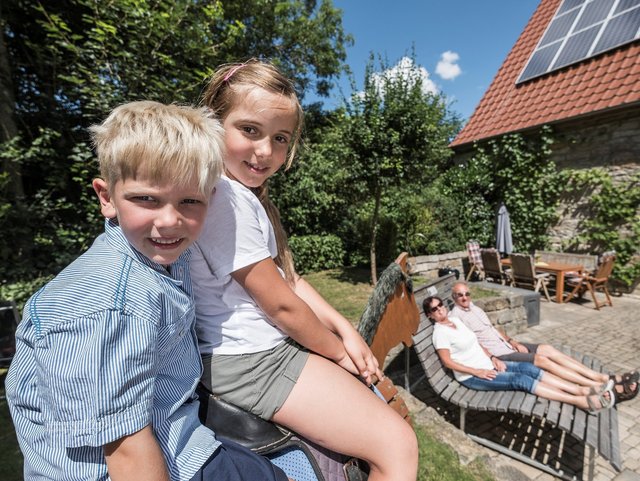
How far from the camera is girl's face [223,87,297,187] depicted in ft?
4.00

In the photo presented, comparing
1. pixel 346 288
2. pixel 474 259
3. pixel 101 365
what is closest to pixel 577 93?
pixel 474 259

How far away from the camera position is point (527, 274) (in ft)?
26.1

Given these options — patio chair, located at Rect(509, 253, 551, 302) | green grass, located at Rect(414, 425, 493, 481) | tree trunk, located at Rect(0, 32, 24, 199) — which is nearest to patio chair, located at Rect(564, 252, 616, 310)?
patio chair, located at Rect(509, 253, 551, 302)

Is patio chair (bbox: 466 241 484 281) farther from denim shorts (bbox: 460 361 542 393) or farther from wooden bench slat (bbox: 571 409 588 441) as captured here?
wooden bench slat (bbox: 571 409 588 441)

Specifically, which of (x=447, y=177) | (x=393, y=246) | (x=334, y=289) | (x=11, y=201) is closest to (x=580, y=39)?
(x=447, y=177)

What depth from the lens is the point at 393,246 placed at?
11.2m

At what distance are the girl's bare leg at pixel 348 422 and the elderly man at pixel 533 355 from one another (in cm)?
293

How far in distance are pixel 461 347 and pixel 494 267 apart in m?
6.33

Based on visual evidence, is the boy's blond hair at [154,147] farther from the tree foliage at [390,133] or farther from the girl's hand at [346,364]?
the tree foliage at [390,133]

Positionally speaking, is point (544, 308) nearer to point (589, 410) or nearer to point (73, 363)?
point (589, 410)

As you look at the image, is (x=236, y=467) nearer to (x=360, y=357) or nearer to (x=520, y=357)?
(x=360, y=357)

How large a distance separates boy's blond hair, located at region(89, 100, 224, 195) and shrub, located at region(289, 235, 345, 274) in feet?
31.9

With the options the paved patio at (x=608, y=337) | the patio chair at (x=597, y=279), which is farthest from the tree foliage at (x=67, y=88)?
the patio chair at (x=597, y=279)

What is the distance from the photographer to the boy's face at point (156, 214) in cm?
88
